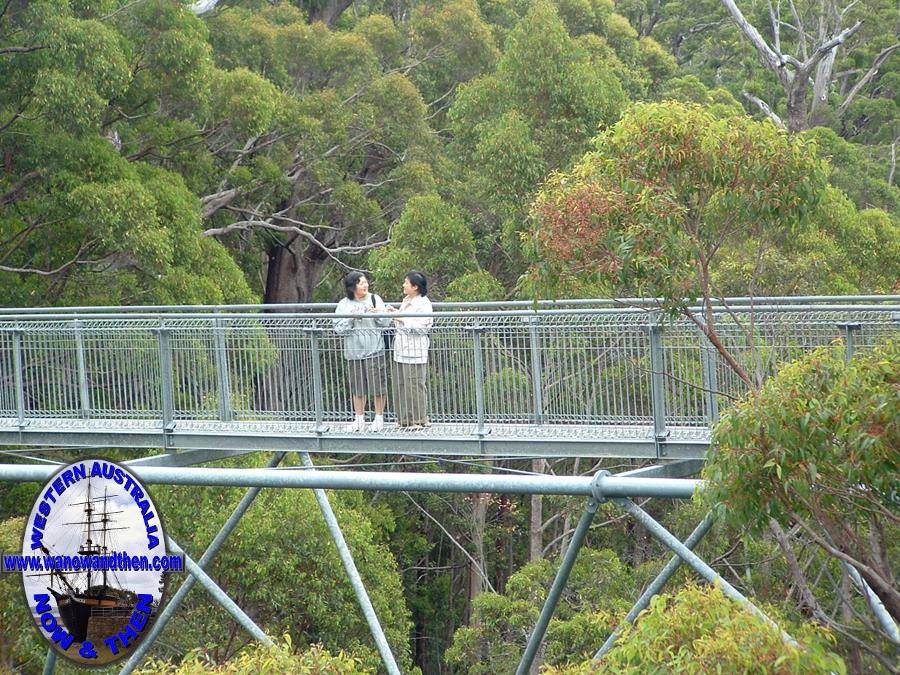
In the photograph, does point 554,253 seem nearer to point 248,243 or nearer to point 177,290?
point 177,290

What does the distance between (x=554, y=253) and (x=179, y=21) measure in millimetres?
14201

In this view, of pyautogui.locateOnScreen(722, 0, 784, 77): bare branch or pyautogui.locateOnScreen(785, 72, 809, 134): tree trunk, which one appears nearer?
pyautogui.locateOnScreen(785, 72, 809, 134): tree trunk

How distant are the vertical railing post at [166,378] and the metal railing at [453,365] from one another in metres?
0.01

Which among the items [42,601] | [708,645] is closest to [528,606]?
[42,601]

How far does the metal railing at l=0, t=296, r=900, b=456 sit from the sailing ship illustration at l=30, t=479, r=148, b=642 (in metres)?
4.66

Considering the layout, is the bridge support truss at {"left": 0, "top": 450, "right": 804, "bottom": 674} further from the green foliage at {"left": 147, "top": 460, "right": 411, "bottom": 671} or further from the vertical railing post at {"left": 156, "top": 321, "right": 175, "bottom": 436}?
the green foliage at {"left": 147, "top": 460, "right": 411, "bottom": 671}

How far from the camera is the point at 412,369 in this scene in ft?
36.9

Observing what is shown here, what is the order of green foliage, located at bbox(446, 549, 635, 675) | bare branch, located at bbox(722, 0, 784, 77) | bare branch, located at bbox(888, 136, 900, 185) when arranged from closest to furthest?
1. green foliage, located at bbox(446, 549, 635, 675)
2. bare branch, located at bbox(722, 0, 784, 77)
3. bare branch, located at bbox(888, 136, 900, 185)

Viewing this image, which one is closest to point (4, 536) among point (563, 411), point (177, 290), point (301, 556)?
point (301, 556)

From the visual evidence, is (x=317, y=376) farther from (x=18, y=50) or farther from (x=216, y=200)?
(x=216, y=200)

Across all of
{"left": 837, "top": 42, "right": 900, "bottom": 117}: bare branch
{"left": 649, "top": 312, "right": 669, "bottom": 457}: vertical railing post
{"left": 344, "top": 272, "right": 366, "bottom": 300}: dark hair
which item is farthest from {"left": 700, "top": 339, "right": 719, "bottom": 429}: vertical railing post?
{"left": 837, "top": 42, "right": 900, "bottom": 117}: bare branch

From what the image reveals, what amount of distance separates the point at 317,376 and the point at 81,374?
252 centimetres

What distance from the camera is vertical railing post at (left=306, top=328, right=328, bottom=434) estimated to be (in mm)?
11430

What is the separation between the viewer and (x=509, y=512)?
2688cm
